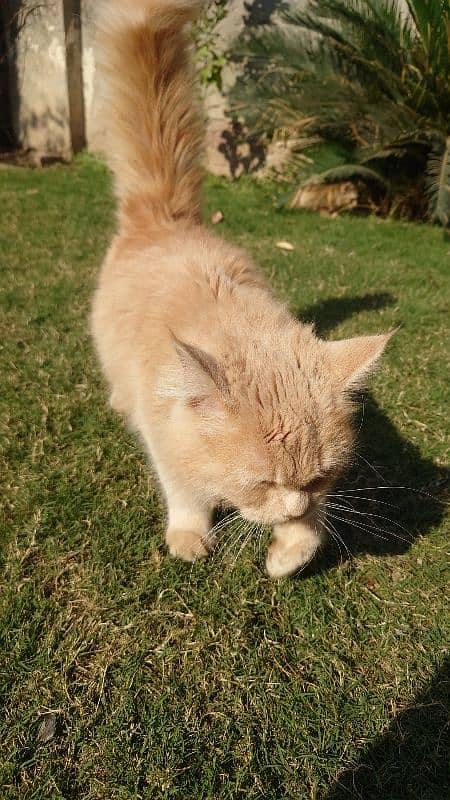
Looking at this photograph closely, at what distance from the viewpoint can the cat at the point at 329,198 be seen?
6254 mm

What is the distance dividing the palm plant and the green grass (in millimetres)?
3267

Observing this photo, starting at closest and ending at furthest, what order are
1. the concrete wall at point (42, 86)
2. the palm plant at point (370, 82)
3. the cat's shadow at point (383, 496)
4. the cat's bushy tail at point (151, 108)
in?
the cat's shadow at point (383, 496) → the cat's bushy tail at point (151, 108) → the palm plant at point (370, 82) → the concrete wall at point (42, 86)

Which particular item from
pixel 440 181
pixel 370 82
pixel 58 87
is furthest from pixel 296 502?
pixel 58 87

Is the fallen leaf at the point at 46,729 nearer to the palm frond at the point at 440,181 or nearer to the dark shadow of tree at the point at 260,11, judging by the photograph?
the palm frond at the point at 440,181

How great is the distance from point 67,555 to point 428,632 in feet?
4.74

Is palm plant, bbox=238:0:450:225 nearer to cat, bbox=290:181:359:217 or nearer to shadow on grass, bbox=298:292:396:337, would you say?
cat, bbox=290:181:359:217

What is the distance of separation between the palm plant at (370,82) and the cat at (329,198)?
464 millimetres

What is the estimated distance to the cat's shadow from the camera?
2330 mm

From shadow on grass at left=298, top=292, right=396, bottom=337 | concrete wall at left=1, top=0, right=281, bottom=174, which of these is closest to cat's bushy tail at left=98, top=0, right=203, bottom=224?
shadow on grass at left=298, top=292, right=396, bottom=337

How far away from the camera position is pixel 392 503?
2.54 meters

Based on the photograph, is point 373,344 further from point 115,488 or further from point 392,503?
point 115,488

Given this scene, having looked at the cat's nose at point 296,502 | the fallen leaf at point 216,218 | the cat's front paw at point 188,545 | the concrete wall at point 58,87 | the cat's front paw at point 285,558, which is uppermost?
the concrete wall at point 58,87

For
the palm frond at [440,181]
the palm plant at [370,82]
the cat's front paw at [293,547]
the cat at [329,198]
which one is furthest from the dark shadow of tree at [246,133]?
the cat's front paw at [293,547]

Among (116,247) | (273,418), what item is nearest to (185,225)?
(116,247)
